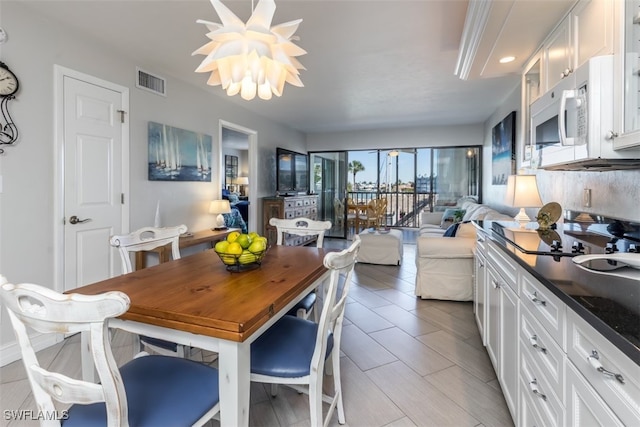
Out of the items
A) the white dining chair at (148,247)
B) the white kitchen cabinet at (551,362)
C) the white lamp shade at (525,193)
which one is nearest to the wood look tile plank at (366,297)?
the white kitchen cabinet at (551,362)

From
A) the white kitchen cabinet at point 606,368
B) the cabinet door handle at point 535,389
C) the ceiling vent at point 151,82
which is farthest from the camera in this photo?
the ceiling vent at point 151,82

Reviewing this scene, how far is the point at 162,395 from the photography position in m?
1.13

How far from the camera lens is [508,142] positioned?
14.5 feet

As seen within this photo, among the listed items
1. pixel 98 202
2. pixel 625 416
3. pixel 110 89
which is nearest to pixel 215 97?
pixel 110 89

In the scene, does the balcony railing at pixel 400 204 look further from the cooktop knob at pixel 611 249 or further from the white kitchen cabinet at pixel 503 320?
the cooktop knob at pixel 611 249

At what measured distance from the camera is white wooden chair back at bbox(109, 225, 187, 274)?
1827mm

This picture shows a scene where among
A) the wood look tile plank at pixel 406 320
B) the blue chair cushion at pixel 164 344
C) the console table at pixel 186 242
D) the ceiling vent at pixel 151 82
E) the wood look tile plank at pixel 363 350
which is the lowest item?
the wood look tile plank at pixel 363 350

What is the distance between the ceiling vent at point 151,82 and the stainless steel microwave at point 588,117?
11.8 feet

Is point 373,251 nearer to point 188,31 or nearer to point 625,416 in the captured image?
point 188,31

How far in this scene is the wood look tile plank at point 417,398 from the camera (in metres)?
1.72

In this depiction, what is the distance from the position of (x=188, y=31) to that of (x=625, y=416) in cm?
336

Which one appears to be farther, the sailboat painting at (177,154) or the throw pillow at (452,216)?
the throw pillow at (452,216)

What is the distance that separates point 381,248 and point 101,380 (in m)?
4.38

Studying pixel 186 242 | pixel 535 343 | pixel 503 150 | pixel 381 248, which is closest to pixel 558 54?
pixel 535 343
